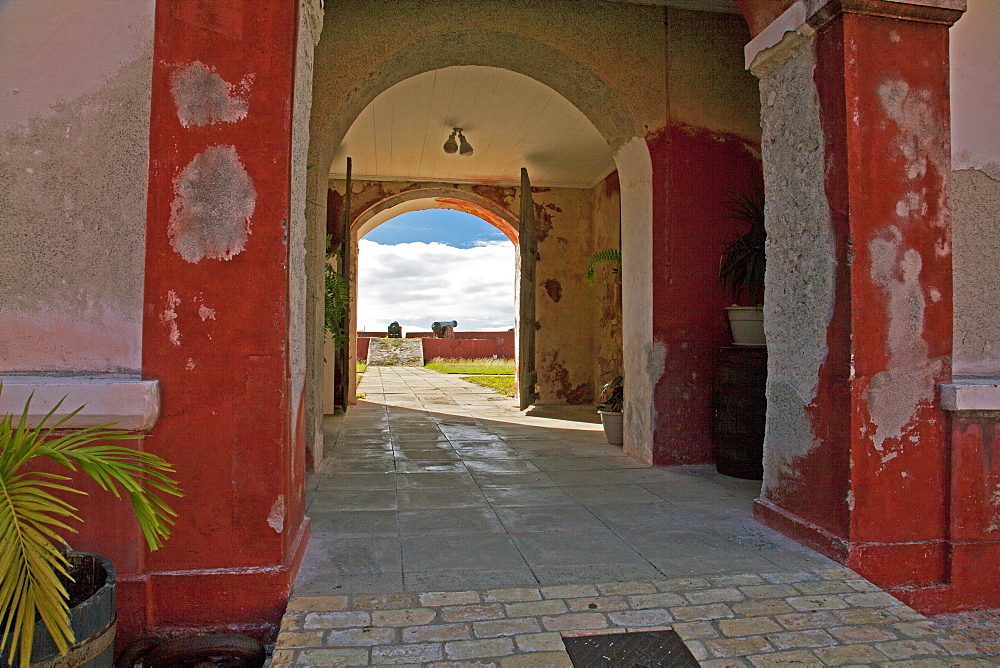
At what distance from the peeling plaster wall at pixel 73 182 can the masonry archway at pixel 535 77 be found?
1.88 metres

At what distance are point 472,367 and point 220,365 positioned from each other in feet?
52.8

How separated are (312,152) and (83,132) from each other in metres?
1.95

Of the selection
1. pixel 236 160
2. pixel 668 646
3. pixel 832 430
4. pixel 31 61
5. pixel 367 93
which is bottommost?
pixel 668 646

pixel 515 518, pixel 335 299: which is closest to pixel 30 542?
pixel 515 518

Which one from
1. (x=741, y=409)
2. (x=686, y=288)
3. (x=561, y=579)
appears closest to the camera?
(x=561, y=579)

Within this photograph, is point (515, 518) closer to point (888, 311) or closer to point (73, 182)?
point (888, 311)

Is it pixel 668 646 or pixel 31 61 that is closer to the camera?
pixel 668 646

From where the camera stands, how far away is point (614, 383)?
5402mm

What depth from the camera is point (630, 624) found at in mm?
2062

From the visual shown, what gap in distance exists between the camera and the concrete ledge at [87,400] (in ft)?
6.87

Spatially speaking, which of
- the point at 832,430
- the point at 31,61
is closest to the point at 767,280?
the point at 832,430

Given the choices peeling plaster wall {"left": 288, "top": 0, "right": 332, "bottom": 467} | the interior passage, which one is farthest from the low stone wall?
peeling plaster wall {"left": 288, "top": 0, "right": 332, "bottom": 467}

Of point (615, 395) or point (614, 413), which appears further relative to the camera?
point (615, 395)

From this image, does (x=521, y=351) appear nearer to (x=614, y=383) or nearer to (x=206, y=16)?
(x=614, y=383)
